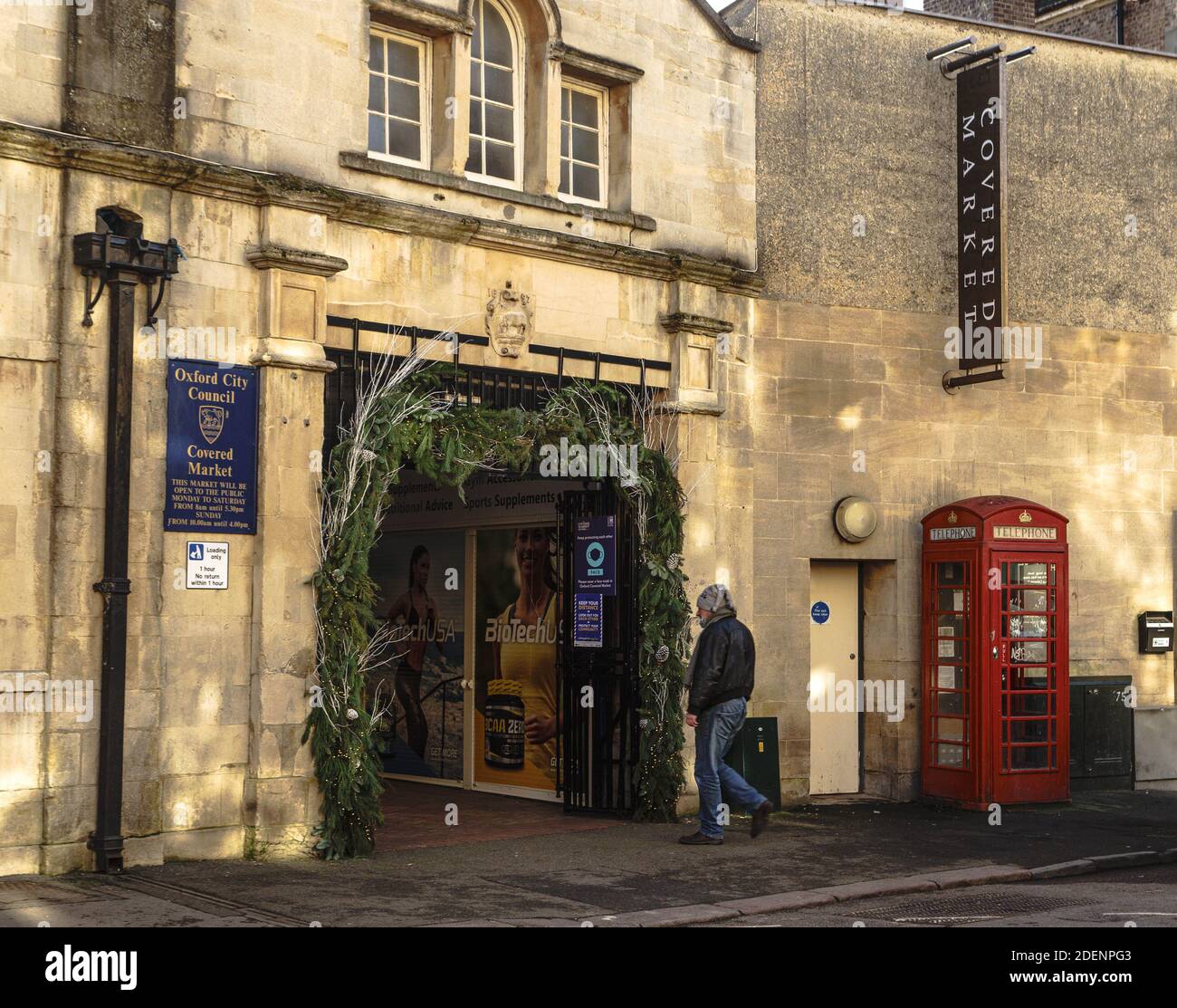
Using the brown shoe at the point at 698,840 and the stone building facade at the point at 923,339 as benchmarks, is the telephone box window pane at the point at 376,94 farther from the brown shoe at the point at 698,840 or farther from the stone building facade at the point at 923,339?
the brown shoe at the point at 698,840

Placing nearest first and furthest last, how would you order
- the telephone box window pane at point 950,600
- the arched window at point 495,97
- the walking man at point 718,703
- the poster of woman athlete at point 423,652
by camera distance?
the walking man at point 718,703
the arched window at point 495,97
the telephone box window pane at point 950,600
the poster of woman athlete at point 423,652

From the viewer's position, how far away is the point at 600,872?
10227 mm

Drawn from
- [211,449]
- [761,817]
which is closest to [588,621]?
[761,817]

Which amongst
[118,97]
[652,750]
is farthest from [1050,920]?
[118,97]

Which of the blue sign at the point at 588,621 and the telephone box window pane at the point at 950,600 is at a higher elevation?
the telephone box window pane at the point at 950,600

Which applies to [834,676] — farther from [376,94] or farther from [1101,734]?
[376,94]

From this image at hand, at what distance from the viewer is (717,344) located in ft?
45.2

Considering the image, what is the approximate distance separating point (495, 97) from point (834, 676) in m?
6.33

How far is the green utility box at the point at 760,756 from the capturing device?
42.2ft

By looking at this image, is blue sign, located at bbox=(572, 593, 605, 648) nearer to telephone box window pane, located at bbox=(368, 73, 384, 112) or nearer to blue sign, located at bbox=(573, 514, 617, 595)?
blue sign, located at bbox=(573, 514, 617, 595)

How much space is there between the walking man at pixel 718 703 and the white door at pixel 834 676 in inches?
121

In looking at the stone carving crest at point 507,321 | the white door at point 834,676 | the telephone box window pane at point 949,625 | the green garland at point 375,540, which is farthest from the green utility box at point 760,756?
the stone carving crest at point 507,321
